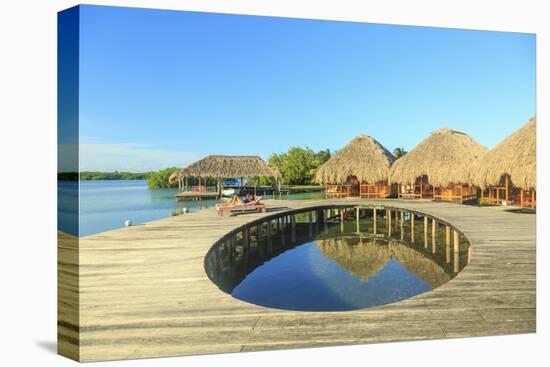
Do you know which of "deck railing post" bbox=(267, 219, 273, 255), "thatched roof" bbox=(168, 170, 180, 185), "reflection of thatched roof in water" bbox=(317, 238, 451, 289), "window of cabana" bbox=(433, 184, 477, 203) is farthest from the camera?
"deck railing post" bbox=(267, 219, 273, 255)

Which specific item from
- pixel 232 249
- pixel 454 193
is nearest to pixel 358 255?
pixel 232 249

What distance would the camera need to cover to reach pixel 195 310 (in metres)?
4.66

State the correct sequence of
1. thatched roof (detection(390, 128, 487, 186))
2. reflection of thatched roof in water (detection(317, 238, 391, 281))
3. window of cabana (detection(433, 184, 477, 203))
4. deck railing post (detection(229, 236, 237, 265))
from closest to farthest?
1. reflection of thatched roof in water (detection(317, 238, 391, 281))
2. thatched roof (detection(390, 128, 487, 186))
3. deck railing post (detection(229, 236, 237, 265))
4. window of cabana (detection(433, 184, 477, 203))

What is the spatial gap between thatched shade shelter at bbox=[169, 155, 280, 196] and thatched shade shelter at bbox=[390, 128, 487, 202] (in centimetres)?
221

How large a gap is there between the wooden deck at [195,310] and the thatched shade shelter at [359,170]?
1819mm

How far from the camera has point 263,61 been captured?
557 centimetres

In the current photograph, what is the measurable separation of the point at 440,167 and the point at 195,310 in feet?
17.1

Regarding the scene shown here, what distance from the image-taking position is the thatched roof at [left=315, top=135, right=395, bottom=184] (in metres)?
6.09

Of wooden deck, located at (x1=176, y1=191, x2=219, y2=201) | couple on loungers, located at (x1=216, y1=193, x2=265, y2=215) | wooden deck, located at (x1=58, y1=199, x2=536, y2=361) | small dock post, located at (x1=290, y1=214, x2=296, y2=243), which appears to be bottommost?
wooden deck, located at (x1=58, y1=199, x2=536, y2=361)

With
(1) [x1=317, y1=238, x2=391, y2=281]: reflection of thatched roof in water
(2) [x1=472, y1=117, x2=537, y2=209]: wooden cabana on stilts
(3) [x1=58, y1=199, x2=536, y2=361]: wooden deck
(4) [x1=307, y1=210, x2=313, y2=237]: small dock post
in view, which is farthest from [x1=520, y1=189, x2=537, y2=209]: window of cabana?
(4) [x1=307, y1=210, x2=313, y2=237]: small dock post

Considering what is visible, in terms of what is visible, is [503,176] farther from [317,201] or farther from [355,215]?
[317,201]

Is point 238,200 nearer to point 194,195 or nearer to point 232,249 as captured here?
point 194,195

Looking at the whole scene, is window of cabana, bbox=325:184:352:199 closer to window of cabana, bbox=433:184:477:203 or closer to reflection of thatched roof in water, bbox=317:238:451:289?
reflection of thatched roof in water, bbox=317:238:451:289

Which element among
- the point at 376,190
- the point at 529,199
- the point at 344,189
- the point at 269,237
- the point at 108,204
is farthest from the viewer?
the point at 269,237
